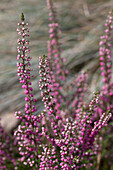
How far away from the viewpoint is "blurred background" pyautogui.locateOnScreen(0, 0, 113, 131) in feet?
6.46

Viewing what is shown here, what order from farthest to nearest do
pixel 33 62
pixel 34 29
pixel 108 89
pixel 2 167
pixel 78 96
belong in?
1. pixel 34 29
2. pixel 33 62
3. pixel 78 96
4. pixel 108 89
5. pixel 2 167

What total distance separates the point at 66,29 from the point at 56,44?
44.3 inches

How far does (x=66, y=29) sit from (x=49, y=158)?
1.89 meters

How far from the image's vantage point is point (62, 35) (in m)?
2.35

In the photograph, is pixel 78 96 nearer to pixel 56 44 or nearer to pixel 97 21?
pixel 56 44

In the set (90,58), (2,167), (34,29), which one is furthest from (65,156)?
(34,29)

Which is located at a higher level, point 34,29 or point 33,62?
point 34,29

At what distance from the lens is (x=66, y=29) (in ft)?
8.01

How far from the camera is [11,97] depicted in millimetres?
1802

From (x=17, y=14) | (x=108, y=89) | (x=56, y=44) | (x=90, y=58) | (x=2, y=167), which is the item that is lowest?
(x=2, y=167)

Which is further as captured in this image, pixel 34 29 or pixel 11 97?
pixel 34 29

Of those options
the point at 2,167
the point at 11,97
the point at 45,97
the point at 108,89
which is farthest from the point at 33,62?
the point at 45,97

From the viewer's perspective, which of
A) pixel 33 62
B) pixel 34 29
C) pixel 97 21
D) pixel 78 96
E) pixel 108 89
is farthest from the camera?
pixel 97 21

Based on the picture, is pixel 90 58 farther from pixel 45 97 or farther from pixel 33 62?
pixel 45 97
